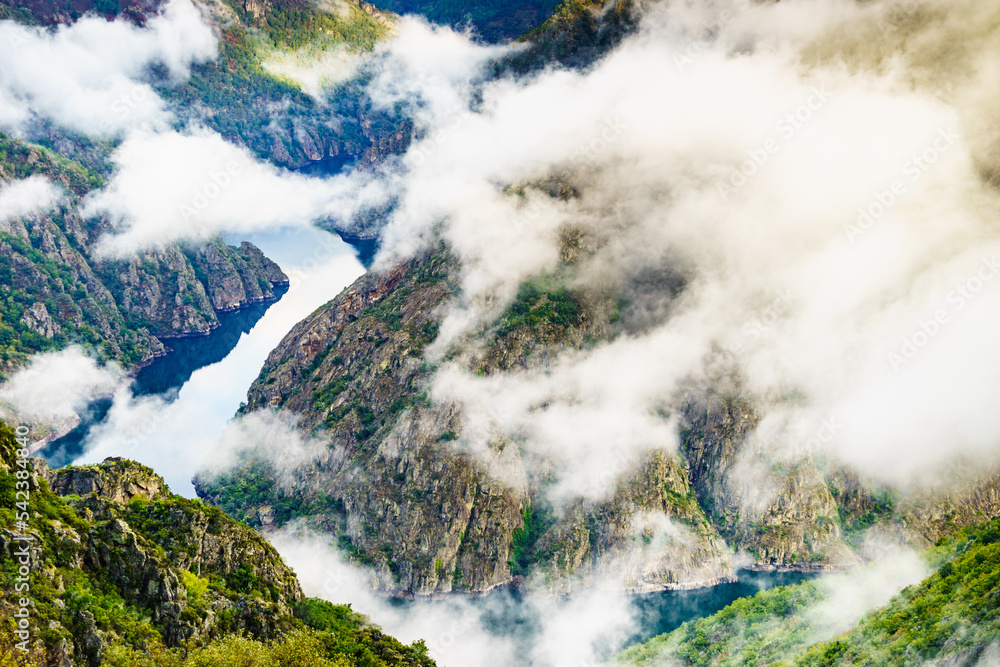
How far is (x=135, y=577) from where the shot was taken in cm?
7162

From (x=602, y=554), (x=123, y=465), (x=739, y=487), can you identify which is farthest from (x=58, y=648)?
(x=739, y=487)

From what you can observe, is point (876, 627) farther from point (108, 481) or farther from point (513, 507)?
point (108, 481)

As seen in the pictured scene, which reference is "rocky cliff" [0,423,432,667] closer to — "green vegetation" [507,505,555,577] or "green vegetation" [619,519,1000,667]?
"green vegetation" [619,519,1000,667]

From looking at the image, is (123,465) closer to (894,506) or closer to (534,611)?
(534,611)

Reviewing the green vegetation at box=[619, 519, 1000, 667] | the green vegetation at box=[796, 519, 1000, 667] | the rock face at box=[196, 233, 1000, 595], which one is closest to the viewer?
the green vegetation at box=[796, 519, 1000, 667]

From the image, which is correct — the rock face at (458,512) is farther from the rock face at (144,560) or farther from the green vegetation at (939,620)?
the rock face at (144,560)

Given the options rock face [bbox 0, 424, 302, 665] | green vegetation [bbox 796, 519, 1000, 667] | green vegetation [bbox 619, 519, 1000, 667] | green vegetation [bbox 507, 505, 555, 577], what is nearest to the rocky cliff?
rock face [bbox 0, 424, 302, 665]

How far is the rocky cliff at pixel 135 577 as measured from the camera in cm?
5962

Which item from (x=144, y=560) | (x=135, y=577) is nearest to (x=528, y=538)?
(x=144, y=560)

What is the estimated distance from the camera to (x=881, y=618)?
11025 centimetres

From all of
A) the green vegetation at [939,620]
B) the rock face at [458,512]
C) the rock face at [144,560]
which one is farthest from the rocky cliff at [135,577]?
the rock face at [458,512]

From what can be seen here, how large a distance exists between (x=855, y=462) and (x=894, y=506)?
542 inches

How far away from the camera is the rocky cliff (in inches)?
2347

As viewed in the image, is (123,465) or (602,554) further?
(602,554)
